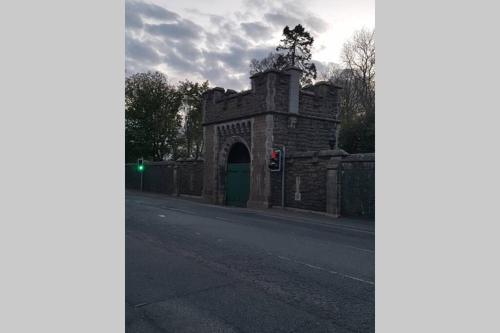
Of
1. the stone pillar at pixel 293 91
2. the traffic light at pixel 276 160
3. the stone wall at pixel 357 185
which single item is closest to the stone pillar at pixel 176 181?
the traffic light at pixel 276 160

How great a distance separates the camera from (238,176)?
66.1ft

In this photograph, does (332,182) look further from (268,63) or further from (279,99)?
(268,63)

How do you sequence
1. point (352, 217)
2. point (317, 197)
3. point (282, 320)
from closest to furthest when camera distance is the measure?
1. point (282, 320)
2. point (352, 217)
3. point (317, 197)

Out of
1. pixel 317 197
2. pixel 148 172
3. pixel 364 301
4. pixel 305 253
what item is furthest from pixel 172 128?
pixel 364 301

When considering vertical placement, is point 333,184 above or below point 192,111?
below

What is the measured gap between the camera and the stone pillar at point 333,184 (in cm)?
1409

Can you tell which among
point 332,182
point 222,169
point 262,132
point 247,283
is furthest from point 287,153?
point 247,283

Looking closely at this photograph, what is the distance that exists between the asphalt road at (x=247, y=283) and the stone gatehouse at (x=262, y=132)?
8.23 metres

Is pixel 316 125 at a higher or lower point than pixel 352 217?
higher

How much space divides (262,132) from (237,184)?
3.90 meters

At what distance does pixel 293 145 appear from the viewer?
18.3 meters

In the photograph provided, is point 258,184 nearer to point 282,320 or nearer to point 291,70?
point 291,70

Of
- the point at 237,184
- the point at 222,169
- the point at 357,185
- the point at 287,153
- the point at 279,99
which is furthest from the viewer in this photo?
the point at 222,169

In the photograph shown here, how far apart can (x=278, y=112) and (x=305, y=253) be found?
1177cm
